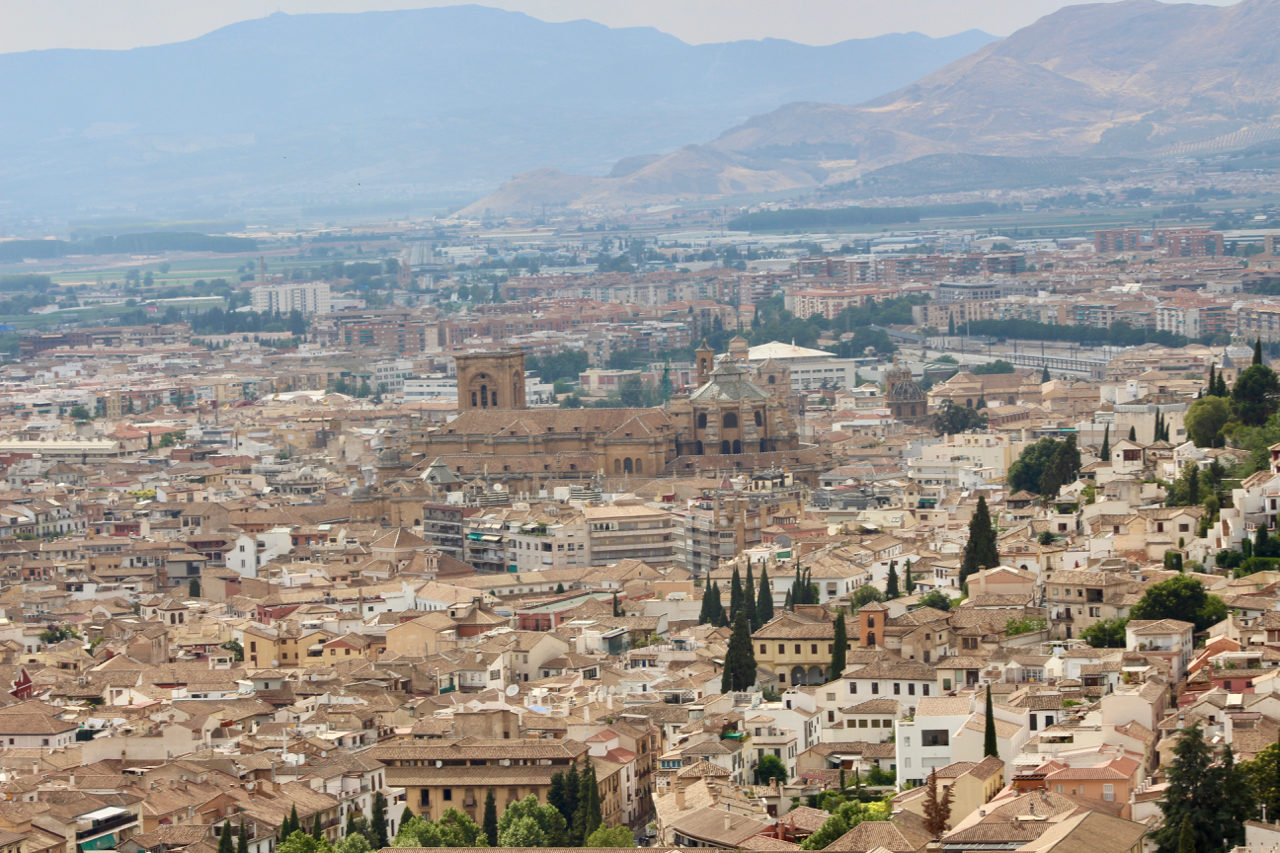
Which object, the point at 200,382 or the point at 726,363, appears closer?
the point at 726,363

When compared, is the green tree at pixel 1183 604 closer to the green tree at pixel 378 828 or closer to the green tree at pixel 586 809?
the green tree at pixel 586 809

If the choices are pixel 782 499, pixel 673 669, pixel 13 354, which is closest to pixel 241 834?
pixel 673 669

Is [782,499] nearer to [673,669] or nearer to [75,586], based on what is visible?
[75,586]

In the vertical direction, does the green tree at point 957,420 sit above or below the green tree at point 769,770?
below

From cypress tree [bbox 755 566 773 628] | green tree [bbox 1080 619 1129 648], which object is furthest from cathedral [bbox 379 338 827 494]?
green tree [bbox 1080 619 1129 648]

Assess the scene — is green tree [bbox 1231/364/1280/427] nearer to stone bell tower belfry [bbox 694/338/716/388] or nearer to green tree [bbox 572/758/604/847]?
green tree [bbox 572/758/604/847]

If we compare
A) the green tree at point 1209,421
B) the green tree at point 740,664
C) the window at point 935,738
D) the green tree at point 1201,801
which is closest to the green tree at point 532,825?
the window at point 935,738

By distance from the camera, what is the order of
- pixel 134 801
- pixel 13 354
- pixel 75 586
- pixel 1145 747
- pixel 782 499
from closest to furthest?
pixel 1145 747 → pixel 134 801 → pixel 75 586 → pixel 782 499 → pixel 13 354
